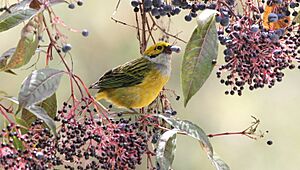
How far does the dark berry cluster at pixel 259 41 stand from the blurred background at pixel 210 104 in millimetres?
2074

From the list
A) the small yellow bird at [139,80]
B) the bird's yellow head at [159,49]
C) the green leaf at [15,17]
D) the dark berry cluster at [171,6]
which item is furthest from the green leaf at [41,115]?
the bird's yellow head at [159,49]

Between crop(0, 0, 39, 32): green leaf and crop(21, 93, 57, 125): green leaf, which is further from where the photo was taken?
crop(21, 93, 57, 125): green leaf

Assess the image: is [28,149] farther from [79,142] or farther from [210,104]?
[210,104]

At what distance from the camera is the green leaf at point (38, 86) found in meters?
1.17

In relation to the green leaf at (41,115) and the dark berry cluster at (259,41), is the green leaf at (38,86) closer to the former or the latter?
the green leaf at (41,115)

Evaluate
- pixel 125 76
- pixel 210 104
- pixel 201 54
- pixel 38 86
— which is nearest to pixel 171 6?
pixel 201 54

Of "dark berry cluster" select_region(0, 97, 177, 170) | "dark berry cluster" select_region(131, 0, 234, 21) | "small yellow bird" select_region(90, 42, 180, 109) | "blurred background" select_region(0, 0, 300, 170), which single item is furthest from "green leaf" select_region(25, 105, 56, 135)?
"blurred background" select_region(0, 0, 300, 170)

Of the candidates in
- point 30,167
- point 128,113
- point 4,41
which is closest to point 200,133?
point 128,113

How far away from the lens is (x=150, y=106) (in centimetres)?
167

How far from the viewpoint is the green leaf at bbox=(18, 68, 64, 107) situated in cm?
117

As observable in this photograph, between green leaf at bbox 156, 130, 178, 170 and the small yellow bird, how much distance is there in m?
0.41

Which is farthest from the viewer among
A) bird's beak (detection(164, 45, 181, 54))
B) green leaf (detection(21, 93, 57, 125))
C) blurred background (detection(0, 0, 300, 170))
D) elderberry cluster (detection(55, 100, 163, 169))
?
blurred background (detection(0, 0, 300, 170))

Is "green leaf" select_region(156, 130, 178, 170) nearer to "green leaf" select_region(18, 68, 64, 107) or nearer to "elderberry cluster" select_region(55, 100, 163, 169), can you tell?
"elderberry cluster" select_region(55, 100, 163, 169)

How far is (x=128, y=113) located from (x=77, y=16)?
2.18 meters
